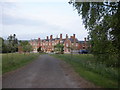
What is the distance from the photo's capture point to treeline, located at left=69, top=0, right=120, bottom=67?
45.3ft

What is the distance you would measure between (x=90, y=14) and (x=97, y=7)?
106 centimetres

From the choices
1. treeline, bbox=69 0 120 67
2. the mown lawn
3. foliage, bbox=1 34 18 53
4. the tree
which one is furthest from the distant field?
the tree

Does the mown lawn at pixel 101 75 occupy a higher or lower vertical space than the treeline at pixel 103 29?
lower

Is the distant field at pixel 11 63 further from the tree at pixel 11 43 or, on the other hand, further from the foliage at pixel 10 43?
the tree at pixel 11 43

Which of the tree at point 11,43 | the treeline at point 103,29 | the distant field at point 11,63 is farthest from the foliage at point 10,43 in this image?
the treeline at point 103,29

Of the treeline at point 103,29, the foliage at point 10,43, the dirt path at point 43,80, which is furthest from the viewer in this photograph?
the foliage at point 10,43

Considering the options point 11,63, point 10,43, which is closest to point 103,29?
point 11,63

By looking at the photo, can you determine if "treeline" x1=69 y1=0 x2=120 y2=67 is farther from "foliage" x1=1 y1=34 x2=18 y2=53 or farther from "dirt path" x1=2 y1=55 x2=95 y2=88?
"foliage" x1=1 y1=34 x2=18 y2=53

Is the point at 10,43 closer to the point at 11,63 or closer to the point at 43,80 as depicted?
the point at 11,63

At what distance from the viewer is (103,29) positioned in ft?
50.3

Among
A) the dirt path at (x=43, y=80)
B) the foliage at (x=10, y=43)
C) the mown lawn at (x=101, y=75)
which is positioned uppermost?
the foliage at (x=10, y=43)

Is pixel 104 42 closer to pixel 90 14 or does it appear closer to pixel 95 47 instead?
pixel 95 47

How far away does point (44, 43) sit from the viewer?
126 meters

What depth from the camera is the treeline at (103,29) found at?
13.8 metres
